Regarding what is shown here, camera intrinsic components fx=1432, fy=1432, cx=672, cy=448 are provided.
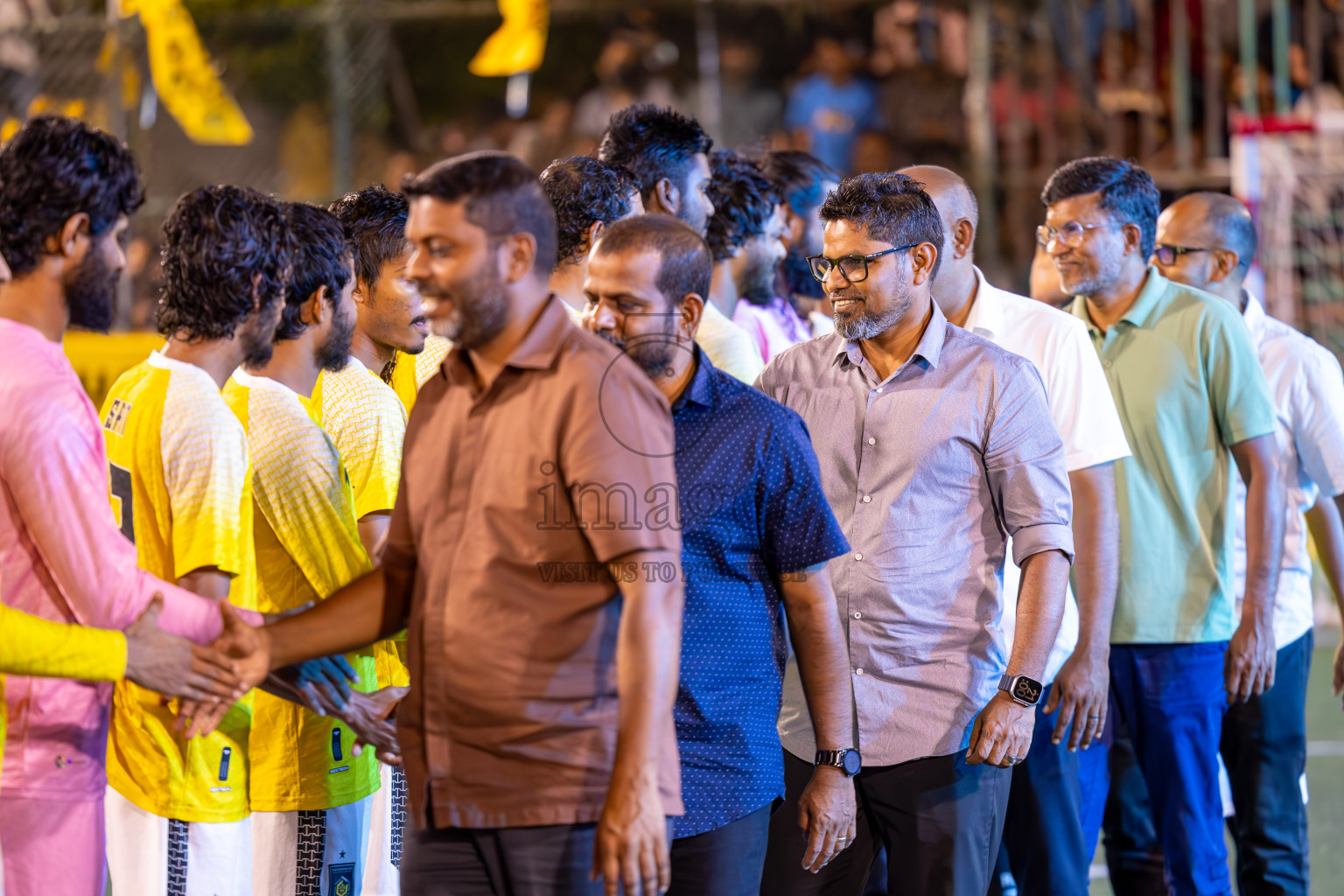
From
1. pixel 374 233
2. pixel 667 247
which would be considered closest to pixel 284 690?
pixel 667 247

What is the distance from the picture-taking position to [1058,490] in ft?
9.59

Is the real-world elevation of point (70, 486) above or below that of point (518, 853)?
above

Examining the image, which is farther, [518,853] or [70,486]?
[70,486]

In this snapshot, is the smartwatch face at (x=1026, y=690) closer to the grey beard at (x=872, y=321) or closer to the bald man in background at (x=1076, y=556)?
the bald man in background at (x=1076, y=556)

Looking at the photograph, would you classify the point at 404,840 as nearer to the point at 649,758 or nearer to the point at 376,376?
the point at 649,758

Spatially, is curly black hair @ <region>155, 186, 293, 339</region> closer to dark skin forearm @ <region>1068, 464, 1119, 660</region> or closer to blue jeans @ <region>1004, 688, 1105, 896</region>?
dark skin forearm @ <region>1068, 464, 1119, 660</region>

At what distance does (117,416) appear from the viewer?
8.64 ft

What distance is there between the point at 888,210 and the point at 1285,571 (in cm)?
197

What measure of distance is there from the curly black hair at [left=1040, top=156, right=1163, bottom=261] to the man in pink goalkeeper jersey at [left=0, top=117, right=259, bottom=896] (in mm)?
2572

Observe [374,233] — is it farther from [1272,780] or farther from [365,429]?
[1272,780]

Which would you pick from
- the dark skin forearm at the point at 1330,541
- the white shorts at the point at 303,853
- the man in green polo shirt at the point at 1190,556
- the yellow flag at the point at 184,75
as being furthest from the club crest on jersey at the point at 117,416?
the yellow flag at the point at 184,75

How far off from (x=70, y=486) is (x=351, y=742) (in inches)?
36.2

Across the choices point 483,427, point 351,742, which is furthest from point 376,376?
point 483,427

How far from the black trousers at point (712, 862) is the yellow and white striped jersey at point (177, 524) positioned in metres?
0.89
